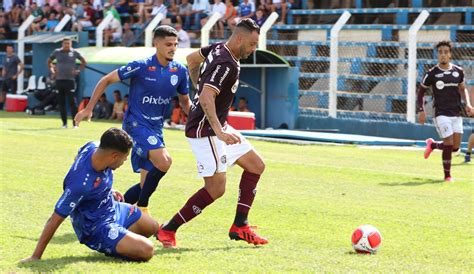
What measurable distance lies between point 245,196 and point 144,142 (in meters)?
1.51

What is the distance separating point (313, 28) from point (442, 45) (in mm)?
12474

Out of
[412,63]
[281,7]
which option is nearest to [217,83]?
[412,63]

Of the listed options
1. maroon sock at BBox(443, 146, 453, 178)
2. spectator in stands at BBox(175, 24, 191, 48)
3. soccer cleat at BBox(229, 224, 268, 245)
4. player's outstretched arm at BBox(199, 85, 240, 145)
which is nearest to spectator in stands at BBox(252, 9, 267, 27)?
spectator in stands at BBox(175, 24, 191, 48)

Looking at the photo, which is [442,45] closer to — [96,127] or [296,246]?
[296,246]

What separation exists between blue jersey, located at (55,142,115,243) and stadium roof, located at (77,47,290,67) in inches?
655

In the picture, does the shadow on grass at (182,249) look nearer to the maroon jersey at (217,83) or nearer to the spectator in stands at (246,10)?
the maroon jersey at (217,83)

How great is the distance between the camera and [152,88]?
10797mm

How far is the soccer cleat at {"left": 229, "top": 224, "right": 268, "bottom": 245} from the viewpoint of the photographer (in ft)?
31.4

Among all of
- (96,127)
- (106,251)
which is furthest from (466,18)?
(106,251)

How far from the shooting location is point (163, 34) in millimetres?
10547

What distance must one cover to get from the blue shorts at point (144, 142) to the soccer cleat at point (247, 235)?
148 cm

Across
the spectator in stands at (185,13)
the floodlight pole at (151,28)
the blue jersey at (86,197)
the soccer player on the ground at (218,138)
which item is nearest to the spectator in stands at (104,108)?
the floodlight pole at (151,28)

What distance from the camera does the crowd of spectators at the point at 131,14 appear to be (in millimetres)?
29391

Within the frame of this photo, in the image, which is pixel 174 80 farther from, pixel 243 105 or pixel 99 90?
pixel 243 105
